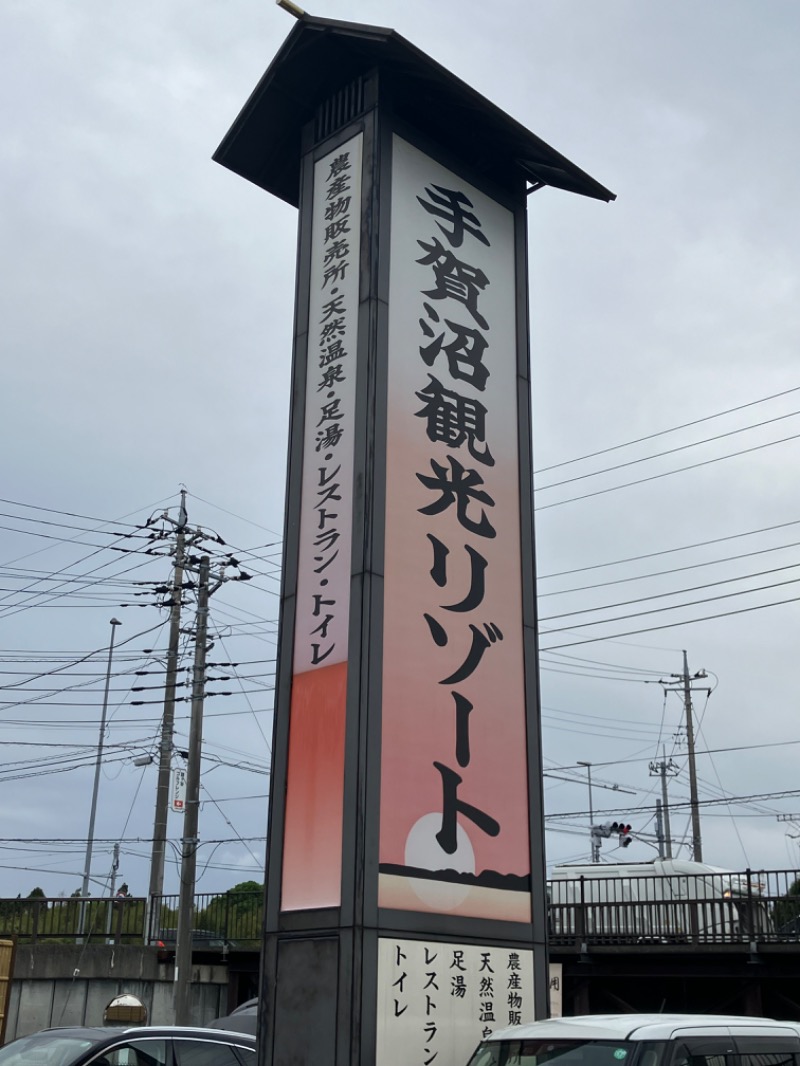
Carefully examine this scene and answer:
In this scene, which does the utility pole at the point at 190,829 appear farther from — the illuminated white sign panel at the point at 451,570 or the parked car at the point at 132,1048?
the illuminated white sign panel at the point at 451,570

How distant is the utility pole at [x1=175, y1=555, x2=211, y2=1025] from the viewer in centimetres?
2495

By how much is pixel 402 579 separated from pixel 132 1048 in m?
4.72

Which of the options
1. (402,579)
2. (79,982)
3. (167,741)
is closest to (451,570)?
(402,579)

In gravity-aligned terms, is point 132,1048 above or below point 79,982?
below

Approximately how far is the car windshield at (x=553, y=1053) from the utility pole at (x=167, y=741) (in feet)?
76.7

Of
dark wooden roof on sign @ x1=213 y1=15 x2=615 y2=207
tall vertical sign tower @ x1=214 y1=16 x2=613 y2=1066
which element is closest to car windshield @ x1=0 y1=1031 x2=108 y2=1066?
tall vertical sign tower @ x1=214 y1=16 x2=613 y2=1066

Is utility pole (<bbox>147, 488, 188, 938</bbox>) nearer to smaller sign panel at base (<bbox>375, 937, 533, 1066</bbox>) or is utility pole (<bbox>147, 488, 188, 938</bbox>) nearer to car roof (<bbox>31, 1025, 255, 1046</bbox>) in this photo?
car roof (<bbox>31, 1025, 255, 1046</bbox>)

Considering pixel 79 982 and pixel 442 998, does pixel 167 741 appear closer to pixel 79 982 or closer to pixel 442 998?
pixel 79 982

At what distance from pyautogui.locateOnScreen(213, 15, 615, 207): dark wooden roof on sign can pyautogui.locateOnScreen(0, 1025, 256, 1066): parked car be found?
9.06 meters

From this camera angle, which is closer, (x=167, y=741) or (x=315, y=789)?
(x=315, y=789)

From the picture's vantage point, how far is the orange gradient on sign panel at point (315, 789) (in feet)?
31.8

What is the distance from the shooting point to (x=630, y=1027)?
24.7ft

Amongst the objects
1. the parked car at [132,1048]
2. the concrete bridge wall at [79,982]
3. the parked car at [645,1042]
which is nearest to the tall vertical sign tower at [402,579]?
the parked car at [645,1042]

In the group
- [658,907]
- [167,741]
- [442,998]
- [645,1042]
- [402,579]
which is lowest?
[645,1042]
